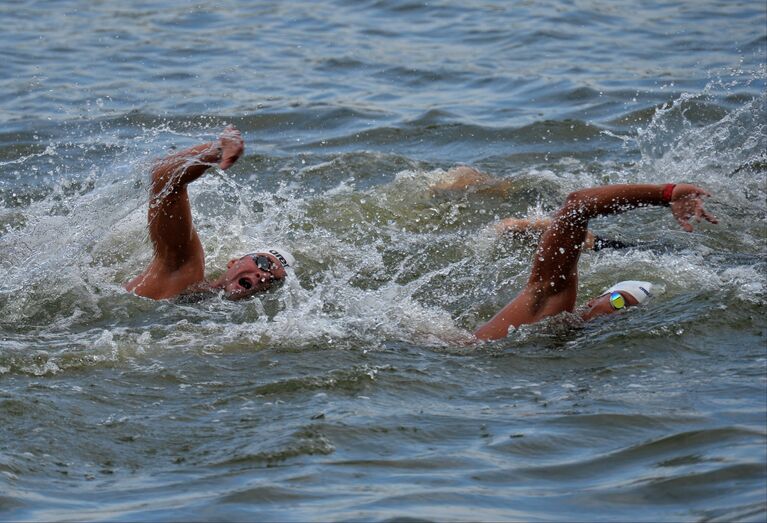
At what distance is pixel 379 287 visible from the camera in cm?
791

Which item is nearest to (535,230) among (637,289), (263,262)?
(637,289)

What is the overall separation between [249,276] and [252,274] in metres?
0.02

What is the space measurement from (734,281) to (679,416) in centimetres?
204

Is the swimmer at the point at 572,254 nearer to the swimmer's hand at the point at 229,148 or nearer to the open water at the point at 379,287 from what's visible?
the open water at the point at 379,287

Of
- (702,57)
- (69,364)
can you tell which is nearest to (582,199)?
(69,364)

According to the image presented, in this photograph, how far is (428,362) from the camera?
6.18m

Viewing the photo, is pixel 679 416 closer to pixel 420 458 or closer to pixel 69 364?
pixel 420 458

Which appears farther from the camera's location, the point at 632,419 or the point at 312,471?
the point at 632,419

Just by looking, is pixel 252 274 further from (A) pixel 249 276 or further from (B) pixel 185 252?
(B) pixel 185 252

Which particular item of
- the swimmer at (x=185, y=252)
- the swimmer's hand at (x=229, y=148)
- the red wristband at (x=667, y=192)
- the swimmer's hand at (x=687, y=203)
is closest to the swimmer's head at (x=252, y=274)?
the swimmer at (x=185, y=252)

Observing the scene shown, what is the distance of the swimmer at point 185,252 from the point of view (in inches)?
264

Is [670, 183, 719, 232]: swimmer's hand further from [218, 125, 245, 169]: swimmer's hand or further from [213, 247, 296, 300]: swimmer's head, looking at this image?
[213, 247, 296, 300]: swimmer's head

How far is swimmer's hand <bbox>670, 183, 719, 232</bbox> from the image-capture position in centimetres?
559

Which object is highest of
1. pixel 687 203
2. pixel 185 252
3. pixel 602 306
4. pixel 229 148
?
pixel 229 148
